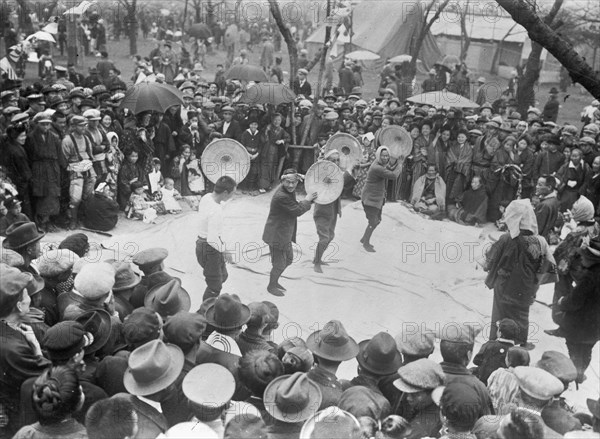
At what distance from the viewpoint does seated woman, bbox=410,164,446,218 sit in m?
10.2

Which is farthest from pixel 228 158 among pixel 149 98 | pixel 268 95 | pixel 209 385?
pixel 209 385

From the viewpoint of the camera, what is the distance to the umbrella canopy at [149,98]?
32.3ft

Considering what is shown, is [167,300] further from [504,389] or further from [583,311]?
[583,311]

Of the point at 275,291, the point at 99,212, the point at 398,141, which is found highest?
the point at 398,141

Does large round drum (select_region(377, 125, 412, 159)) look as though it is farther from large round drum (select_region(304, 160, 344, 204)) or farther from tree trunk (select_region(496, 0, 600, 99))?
tree trunk (select_region(496, 0, 600, 99))

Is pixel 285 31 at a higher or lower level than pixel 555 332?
higher

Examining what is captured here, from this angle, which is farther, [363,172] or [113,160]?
[363,172]

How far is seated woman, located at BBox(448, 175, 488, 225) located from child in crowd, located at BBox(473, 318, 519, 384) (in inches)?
207

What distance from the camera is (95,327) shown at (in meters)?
4.12

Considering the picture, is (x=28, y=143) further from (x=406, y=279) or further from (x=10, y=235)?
(x=406, y=279)

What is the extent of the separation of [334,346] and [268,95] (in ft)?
23.2

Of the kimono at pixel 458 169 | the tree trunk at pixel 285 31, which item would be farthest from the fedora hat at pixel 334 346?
the tree trunk at pixel 285 31

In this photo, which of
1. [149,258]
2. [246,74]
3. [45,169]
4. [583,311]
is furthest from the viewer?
[246,74]

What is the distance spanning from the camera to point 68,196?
352 inches
